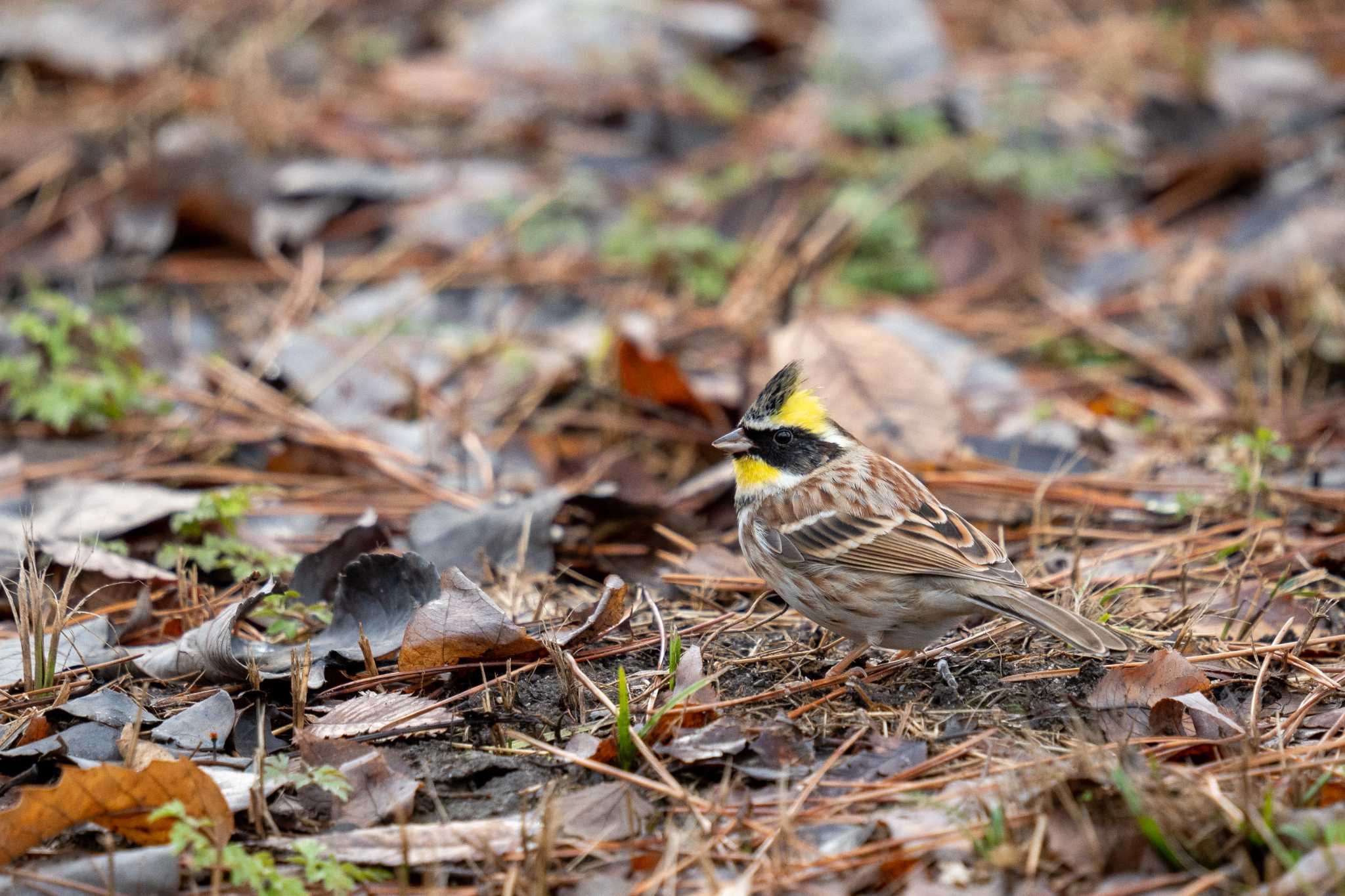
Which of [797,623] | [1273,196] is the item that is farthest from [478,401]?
[1273,196]

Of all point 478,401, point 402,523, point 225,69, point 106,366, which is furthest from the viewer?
point 225,69

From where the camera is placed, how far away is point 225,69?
34.4 feet

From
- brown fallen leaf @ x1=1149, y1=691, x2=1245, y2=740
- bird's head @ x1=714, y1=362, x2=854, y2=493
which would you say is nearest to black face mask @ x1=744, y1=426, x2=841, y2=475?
bird's head @ x1=714, y1=362, x2=854, y2=493

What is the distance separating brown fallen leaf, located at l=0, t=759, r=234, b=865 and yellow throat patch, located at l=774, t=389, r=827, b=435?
94.3 inches

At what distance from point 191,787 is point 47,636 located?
1448mm

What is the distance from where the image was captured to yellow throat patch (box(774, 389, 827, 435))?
15.7 feet

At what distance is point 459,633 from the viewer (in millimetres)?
4031

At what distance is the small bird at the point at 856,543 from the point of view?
414cm

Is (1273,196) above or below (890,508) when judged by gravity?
below

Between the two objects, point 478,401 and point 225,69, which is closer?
point 478,401

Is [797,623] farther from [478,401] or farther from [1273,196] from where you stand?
[1273,196]

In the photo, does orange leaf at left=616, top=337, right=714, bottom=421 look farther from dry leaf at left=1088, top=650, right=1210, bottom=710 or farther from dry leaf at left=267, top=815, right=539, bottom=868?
dry leaf at left=267, top=815, right=539, bottom=868

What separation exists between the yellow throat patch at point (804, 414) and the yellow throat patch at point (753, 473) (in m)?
0.19

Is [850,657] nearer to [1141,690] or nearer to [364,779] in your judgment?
[1141,690]
